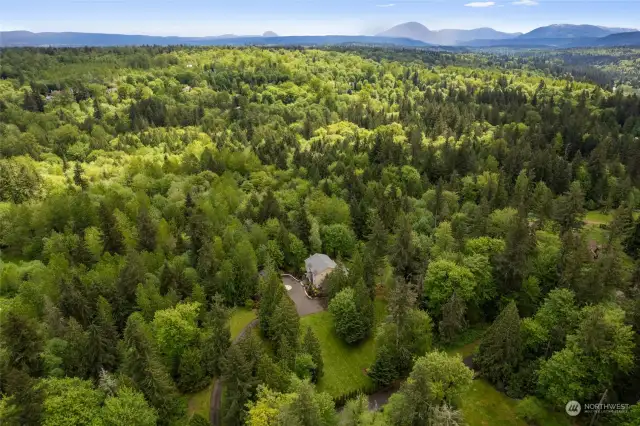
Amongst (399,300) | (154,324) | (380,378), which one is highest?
(399,300)

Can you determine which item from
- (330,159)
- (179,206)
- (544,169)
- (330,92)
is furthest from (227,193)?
(330,92)

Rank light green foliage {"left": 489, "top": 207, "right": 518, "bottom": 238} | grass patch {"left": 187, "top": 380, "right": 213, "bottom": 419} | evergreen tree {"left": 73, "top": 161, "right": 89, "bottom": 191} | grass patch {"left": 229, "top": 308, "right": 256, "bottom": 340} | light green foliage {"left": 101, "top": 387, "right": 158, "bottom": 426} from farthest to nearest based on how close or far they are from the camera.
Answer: evergreen tree {"left": 73, "top": 161, "right": 89, "bottom": 191}, light green foliage {"left": 489, "top": 207, "right": 518, "bottom": 238}, grass patch {"left": 229, "top": 308, "right": 256, "bottom": 340}, grass patch {"left": 187, "top": 380, "right": 213, "bottom": 419}, light green foliage {"left": 101, "top": 387, "right": 158, "bottom": 426}

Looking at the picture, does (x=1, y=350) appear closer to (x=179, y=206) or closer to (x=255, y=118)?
(x=179, y=206)

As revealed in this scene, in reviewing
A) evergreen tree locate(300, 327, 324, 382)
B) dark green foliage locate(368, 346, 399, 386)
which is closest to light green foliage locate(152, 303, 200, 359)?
evergreen tree locate(300, 327, 324, 382)

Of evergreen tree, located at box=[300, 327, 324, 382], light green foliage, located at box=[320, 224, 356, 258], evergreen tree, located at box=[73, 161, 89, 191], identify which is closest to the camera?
evergreen tree, located at box=[300, 327, 324, 382]

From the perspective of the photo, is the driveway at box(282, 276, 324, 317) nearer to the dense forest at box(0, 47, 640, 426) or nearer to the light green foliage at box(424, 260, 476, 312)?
the dense forest at box(0, 47, 640, 426)
